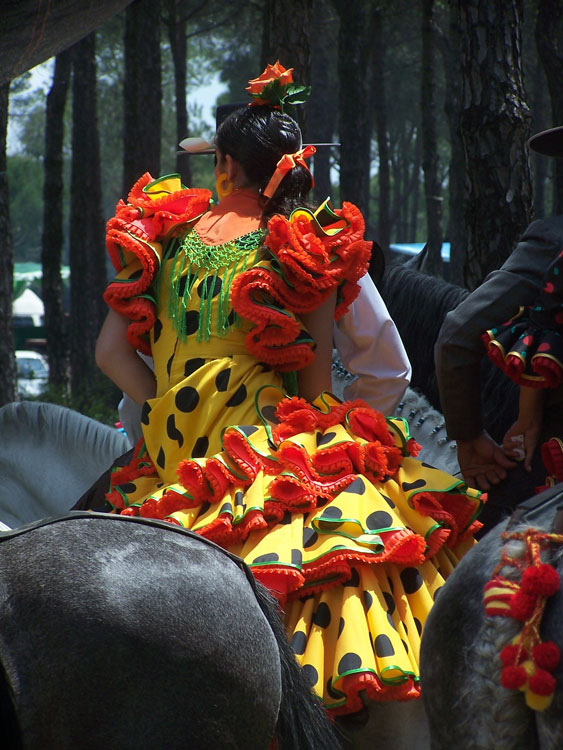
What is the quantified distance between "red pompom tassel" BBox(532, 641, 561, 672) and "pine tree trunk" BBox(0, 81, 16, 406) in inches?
211

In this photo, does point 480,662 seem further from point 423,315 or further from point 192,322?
point 423,315

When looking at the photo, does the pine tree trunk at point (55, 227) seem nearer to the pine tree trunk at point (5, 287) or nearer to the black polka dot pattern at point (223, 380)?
the pine tree trunk at point (5, 287)

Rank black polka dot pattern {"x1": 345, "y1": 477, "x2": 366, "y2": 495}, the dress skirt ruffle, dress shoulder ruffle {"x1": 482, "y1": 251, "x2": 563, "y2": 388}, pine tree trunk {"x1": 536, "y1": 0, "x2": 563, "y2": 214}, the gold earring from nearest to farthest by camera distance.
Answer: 1. dress shoulder ruffle {"x1": 482, "y1": 251, "x2": 563, "y2": 388}
2. the dress skirt ruffle
3. black polka dot pattern {"x1": 345, "y1": 477, "x2": 366, "y2": 495}
4. the gold earring
5. pine tree trunk {"x1": 536, "y1": 0, "x2": 563, "y2": 214}

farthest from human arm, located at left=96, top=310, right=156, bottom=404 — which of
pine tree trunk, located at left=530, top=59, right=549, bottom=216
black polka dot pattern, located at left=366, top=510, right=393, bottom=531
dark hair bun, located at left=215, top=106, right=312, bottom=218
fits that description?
pine tree trunk, located at left=530, top=59, right=549, bottom=216

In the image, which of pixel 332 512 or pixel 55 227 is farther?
pixel 55 227

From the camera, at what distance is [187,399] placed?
8.90ft

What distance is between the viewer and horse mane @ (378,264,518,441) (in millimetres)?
3229

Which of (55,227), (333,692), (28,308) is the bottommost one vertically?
(28,308)

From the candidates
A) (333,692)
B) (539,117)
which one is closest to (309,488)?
(333,692)

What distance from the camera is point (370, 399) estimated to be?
306 centimetres

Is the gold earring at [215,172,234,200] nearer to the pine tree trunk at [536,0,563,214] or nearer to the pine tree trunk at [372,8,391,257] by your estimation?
the pine tree trunk at [536,0,563,214]

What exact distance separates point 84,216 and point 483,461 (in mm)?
10426

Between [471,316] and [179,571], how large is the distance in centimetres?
127

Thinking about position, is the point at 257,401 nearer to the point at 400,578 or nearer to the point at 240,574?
the point at 400,578
